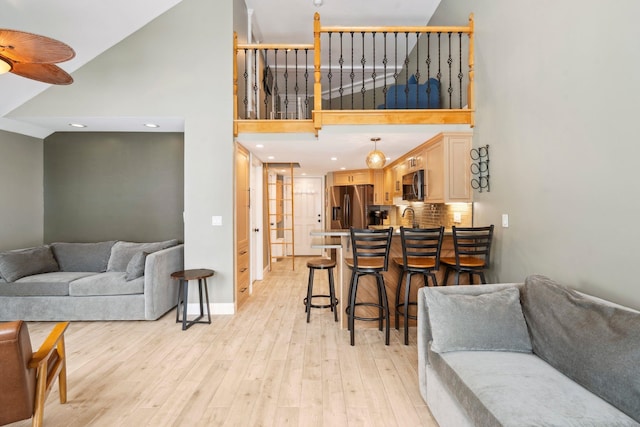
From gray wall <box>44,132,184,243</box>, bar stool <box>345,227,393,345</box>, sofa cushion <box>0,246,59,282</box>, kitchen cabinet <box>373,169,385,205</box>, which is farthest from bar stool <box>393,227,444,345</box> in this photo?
sofa cushion <box>0,246,59,282</box>

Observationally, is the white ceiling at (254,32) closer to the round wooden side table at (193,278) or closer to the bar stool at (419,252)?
the bar stool at (419,252)

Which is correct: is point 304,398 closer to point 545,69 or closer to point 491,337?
point 491,337

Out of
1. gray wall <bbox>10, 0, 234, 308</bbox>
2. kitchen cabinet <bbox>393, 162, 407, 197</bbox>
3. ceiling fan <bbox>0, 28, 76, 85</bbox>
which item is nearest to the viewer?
ceiling fan <bbox>0, 28, 76, 85</bbox>

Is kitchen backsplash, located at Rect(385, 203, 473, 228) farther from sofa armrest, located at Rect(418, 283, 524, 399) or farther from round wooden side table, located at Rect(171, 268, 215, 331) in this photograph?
round wooden side table, located at Rect(171, 268, 215, 331)

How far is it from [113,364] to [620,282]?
145 inches

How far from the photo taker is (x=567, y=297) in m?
1.71

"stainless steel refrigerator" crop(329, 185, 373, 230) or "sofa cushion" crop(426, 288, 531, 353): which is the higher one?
"stainless steel refrigerator" crop(329, 185, 373, 230)

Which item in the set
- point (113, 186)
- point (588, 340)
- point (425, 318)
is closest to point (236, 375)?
point (425, 318)

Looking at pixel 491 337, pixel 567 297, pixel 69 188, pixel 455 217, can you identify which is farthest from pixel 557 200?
pixel 69 188

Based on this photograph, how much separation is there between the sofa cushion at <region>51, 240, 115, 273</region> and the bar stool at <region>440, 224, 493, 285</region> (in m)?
4.31

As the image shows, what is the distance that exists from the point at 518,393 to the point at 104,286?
13.0 feet

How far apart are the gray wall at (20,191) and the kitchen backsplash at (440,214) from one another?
18.9 feet

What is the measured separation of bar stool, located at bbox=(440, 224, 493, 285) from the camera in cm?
290

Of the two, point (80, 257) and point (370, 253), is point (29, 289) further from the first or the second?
point (370, 253)
